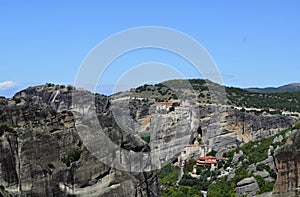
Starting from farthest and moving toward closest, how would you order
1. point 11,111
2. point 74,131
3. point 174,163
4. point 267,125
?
point 267,125
point 174,163
point 11,111
point 74,131

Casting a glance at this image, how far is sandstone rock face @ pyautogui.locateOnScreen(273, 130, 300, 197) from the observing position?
3300cm

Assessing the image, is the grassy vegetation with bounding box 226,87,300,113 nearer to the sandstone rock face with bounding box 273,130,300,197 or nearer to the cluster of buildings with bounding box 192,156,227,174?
the cluster of buildings with bounding box 192,156,227,174

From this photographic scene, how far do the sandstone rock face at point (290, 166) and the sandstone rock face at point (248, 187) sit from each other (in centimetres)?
1626

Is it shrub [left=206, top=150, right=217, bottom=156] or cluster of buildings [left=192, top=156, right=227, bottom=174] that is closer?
cluster of buildings [left=192, top=156, right=227, bottom=174]

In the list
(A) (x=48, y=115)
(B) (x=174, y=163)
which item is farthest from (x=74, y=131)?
(B) (x=174, y=163)

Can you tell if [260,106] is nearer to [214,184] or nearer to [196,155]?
[196,155]

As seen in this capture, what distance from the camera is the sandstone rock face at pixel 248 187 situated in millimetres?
50694

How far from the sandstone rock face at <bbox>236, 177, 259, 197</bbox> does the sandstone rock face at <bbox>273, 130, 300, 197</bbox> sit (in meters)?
16.3

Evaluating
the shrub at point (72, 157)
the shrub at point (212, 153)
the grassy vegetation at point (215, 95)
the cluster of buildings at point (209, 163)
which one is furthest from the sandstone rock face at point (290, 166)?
the grassy vegetation at point (215, 95)

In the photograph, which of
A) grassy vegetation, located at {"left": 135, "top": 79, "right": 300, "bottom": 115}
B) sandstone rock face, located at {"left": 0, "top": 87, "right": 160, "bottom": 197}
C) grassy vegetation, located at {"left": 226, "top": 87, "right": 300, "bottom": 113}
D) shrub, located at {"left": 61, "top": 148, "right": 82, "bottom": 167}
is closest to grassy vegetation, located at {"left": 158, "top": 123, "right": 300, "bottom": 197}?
sandstone rock face, located at {"left": 0, "top": 87, "right": 160, "bottom": 197}

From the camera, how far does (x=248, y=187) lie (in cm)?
5153

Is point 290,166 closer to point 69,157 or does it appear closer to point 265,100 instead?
point 69,157

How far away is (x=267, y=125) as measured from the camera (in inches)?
3858

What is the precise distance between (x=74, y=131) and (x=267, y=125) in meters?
62.2
